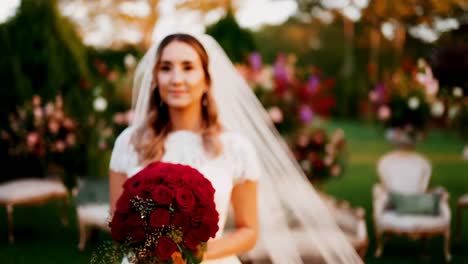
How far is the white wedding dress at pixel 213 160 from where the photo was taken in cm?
Result: 240

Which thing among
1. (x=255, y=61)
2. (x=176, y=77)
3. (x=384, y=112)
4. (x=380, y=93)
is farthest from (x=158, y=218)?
(x=380, y=93)

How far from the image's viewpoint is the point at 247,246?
231 centimetres

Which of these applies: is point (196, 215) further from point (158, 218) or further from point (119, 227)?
point (119, 227)

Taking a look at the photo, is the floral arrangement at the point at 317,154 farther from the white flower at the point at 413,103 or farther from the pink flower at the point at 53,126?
the pink flower at the point at 53,126

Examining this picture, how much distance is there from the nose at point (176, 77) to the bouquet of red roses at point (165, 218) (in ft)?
1.57

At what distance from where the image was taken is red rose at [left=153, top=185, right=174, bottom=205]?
182 cm

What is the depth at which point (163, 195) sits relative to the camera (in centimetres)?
182

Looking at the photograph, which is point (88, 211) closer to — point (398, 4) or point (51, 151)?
point (51, 151)

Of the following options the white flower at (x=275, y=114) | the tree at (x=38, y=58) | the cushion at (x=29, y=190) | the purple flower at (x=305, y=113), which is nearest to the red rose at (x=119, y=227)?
the white flower at (x=275, y=114)

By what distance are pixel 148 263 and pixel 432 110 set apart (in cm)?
547

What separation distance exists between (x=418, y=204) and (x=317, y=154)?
3.50 feet

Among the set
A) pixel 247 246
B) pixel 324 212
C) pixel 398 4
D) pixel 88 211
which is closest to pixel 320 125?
pixel 88 211

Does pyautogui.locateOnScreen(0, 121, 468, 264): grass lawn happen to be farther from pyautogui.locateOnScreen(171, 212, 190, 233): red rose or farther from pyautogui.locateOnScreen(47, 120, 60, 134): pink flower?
pyautogui.locateOnScreen(171, 212, 190, 233): red rose

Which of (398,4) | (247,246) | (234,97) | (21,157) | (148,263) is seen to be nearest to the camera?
(148,263)
